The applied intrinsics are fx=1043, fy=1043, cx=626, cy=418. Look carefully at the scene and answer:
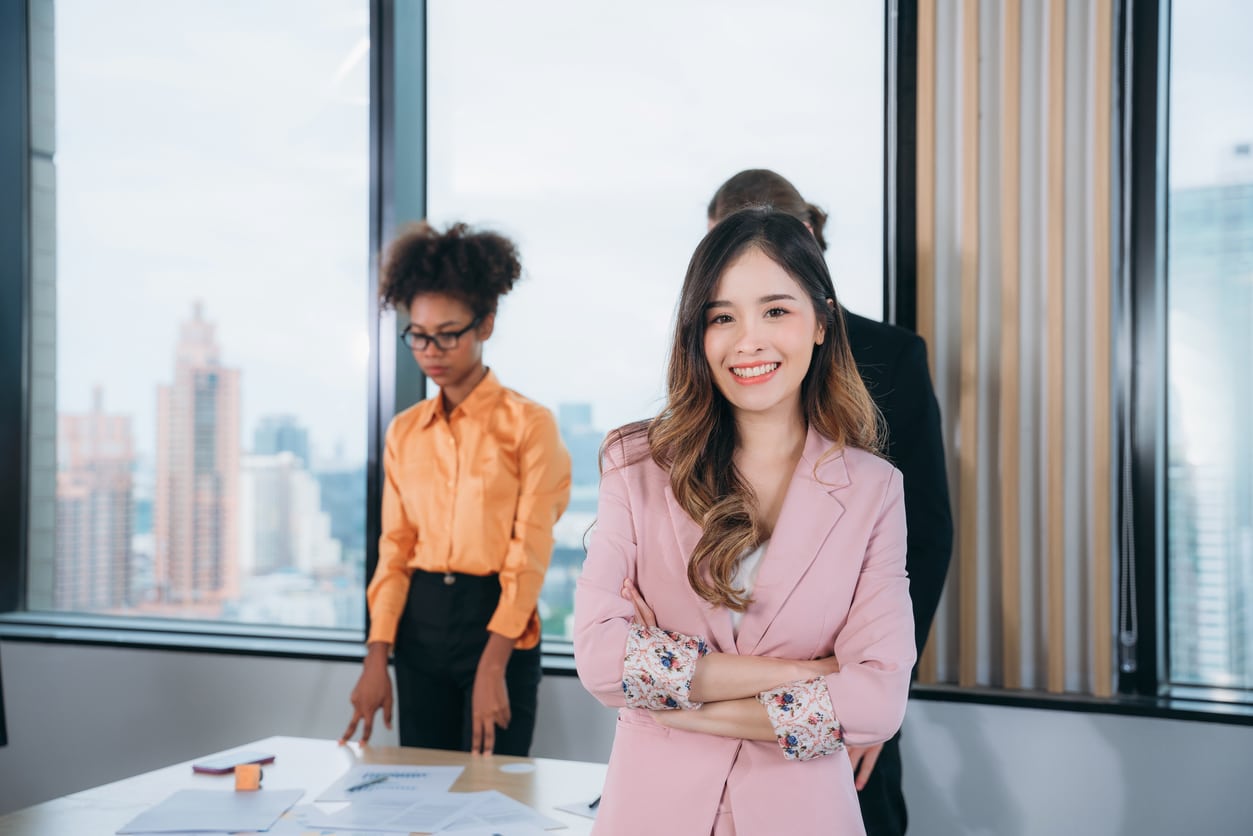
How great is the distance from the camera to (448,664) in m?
2.48

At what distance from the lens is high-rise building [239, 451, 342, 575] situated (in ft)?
12.3

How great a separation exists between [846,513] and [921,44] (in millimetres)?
2071

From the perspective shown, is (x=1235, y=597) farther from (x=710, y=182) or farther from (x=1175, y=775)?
(x=710, y=182)

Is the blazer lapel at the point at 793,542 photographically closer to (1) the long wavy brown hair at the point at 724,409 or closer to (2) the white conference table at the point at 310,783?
(1) the long wavy brown hair at the point at 724,409

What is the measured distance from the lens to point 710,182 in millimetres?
3338

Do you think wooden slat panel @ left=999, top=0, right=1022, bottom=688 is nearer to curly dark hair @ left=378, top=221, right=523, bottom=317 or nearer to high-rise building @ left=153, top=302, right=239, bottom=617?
curly dark hair @ left=378, top=221, right=523, bottom=317

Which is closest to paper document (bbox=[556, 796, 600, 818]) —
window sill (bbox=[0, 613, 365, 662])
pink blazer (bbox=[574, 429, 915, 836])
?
pink blazer (bbox=[574, 429, 915, 836])

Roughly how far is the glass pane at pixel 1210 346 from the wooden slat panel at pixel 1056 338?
12.0 inches

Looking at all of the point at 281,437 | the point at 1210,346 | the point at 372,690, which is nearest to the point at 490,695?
the point at 372,690

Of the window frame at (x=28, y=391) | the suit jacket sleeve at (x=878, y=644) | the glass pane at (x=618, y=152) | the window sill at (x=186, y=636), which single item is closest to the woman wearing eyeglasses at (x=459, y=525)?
the glass pane at (x=618, y=152)

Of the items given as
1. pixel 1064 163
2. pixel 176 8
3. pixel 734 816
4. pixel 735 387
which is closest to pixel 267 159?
pixel 176 8

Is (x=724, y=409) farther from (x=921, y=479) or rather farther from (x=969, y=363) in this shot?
(x=969, y=363)

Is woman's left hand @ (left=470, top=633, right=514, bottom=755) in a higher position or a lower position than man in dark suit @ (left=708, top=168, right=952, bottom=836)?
lower

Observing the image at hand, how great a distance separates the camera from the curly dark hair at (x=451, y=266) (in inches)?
103
